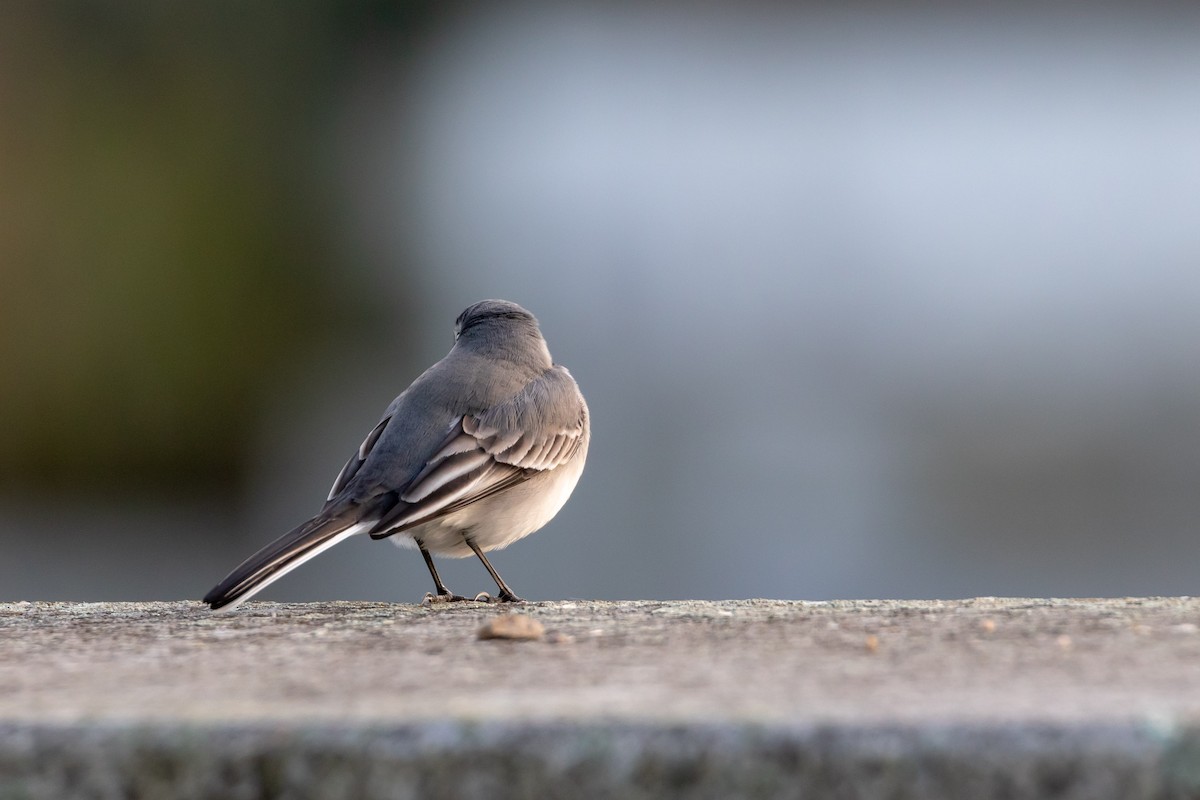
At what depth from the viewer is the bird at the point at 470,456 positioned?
157 inches

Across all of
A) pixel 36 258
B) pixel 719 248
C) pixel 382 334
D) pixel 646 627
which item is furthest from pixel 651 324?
pixel 646 627

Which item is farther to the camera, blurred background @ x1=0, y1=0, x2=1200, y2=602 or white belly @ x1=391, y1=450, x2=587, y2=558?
blurred background @ x1=0, y1=0, x2=1200, y2=602

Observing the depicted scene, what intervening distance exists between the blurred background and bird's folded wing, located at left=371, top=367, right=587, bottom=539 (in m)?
4.25

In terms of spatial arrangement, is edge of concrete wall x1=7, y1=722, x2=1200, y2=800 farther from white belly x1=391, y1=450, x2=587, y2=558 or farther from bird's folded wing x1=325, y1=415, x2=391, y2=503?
white belly x1=391, y1=450, x2=587, y2=558

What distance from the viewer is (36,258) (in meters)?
9.68

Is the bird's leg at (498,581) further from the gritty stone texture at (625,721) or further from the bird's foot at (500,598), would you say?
the gritty stone texture at (625,721)

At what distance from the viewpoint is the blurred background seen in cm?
898

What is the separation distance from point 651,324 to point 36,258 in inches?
168

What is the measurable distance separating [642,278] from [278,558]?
637 cm

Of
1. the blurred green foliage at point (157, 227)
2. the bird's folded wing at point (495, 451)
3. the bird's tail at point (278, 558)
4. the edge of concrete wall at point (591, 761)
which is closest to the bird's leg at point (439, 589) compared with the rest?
the bird's folded wing at point (495, 451)

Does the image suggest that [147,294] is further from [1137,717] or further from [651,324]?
[1137,717]

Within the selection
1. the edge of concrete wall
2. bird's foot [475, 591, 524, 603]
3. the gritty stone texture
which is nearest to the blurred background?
bird's foot [475, 591, 524, 603]

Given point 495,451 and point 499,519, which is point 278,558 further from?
point 499,519

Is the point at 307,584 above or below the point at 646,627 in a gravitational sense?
below
